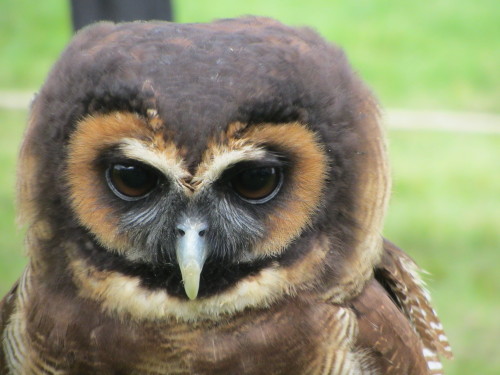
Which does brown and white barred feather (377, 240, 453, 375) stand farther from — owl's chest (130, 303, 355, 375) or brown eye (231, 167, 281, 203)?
brown eye (231, 167, 281, 203)

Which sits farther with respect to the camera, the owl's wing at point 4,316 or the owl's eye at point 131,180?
the owl's wing at point 4,316

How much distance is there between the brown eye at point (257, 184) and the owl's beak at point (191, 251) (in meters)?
0.14

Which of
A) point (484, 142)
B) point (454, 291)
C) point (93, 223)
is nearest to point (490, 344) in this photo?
point (454, 291)

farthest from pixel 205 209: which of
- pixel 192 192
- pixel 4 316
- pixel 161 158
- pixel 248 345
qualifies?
pixel 4 316

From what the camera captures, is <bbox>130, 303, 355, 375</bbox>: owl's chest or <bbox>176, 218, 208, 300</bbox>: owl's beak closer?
<bbox>176, 218, 208, 300</bbox>: owl's beak

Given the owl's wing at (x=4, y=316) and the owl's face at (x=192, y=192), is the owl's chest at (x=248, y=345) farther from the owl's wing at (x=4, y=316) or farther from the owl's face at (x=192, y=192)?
the owl's wing at (x=4, y=316)

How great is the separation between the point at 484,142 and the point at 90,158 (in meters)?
8.15

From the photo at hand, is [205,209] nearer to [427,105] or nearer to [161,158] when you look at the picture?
[161,158]

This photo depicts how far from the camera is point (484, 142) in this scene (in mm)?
9789

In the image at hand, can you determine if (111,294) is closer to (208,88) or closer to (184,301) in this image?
(184,301)

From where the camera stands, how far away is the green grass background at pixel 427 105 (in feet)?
22.6

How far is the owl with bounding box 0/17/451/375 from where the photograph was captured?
7.22 feet

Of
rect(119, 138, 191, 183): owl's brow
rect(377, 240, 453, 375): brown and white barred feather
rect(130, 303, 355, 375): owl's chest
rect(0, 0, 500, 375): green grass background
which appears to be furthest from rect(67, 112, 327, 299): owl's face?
rect(0, 0, 500, 375): green grass background

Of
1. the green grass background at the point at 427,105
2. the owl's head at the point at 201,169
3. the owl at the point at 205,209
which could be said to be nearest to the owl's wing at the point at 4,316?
the owl at the point at 205,209
